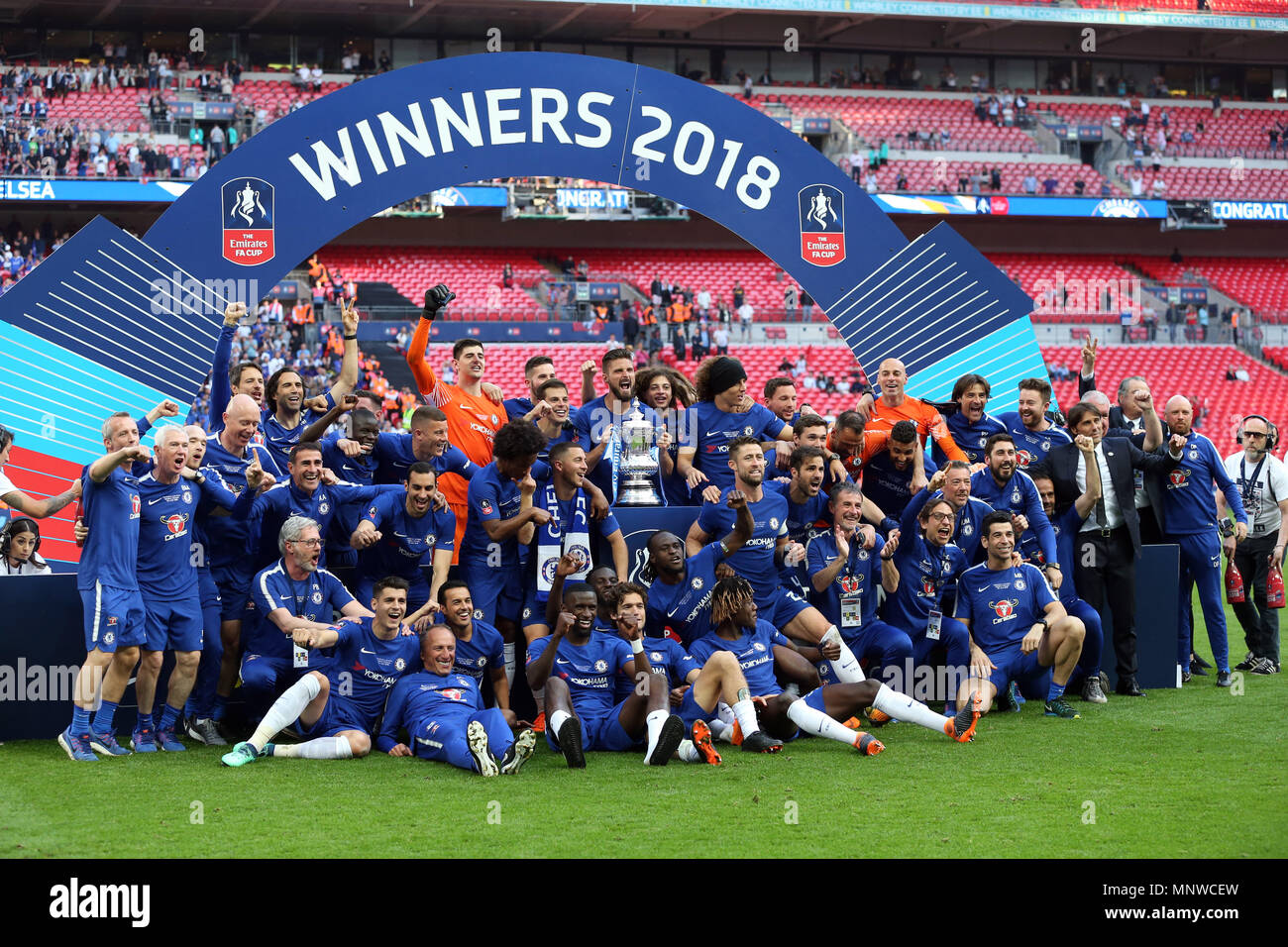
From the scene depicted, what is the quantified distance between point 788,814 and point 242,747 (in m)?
2.87

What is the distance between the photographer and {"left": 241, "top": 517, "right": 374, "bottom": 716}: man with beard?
7355mm

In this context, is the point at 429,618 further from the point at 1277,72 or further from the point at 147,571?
the point at 1277,72

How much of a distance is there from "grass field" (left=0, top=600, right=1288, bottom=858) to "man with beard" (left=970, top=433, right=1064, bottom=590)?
1.23 m

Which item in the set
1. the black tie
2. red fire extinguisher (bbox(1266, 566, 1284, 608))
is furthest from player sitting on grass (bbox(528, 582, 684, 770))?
red fire extinguisher (bbox(1266, 566, 1284, 608))

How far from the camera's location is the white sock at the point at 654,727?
272 inches

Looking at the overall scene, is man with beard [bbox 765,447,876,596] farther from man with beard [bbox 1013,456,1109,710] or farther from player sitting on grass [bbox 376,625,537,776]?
player sitting on grass [bbox 376,625,537,776]

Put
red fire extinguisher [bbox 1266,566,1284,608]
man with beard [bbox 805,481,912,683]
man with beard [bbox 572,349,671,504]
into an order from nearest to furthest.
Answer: man with beard [bbox 805,481,912,683] → man with beard [bbox 572,349,671,504] → red fire extinguisher [bbox 1266,566,1284,608]

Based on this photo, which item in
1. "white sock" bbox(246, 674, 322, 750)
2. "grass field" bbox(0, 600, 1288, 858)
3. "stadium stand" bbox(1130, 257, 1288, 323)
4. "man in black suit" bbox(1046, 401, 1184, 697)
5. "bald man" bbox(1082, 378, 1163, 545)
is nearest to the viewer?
"grass field" bbox(0, 600, 1288, 858)

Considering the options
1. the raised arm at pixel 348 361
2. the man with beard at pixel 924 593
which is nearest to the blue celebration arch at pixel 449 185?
the raised arm at pixel 348 361

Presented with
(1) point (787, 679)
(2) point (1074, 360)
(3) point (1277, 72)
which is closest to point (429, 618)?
(1) point (787, 679)

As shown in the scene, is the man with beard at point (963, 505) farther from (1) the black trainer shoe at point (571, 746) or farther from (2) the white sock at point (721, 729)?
(1) the black trainer shoe at point (571, 746)

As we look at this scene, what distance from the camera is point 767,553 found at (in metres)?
7.95

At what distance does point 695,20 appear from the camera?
36125mm

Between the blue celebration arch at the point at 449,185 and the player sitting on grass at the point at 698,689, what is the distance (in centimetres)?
337
